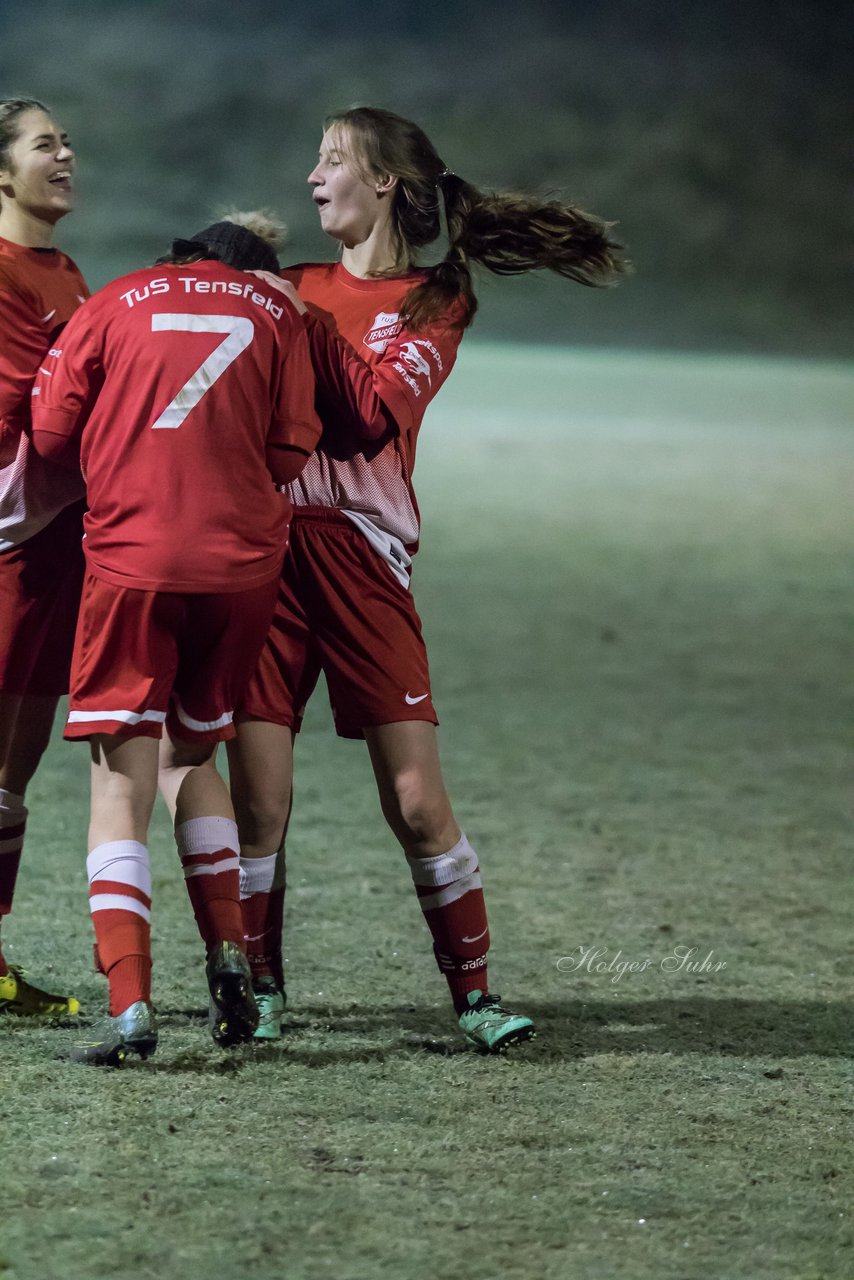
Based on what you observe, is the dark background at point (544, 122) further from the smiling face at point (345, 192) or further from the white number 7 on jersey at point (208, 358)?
the white number 7 on jersey at point (208, 358)

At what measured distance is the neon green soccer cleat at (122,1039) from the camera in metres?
2.92

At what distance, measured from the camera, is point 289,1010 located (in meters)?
3.52

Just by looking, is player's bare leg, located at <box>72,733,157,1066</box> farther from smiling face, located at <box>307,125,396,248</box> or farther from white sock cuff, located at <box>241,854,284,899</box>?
smiling face, located at <box>307,125,396,248</box>

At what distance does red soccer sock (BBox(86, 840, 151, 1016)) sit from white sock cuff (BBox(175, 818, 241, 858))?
105 millimetres

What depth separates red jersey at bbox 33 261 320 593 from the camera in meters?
2.89

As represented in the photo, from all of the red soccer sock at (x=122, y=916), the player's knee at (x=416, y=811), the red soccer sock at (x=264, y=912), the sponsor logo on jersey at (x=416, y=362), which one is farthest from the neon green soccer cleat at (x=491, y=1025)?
the sponsor logo on jersey at (x=416, y=362)

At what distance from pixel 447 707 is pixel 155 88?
2231 centimetres

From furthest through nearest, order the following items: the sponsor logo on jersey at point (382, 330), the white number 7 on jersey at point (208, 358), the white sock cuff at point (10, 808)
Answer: the white sock cuff at point (10, 808) < the sponsor logo on jersey at point (382, 330) < the white number 7 on jersey at point (208, 358)

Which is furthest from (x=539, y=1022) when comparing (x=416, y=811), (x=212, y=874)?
(x=212, y=874)

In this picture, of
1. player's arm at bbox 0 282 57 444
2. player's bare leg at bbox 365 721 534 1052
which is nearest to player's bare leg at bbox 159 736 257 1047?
player's bare leg at bbox 365 721 534 1052

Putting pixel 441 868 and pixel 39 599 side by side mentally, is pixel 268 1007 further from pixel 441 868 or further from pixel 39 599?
pixel 39 599

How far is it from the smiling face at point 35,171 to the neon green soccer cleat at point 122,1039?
62.8 inches

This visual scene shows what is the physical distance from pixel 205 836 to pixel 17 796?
0.58 m

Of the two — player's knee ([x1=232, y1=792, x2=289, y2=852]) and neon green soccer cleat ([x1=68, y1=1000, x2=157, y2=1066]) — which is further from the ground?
player's knee ([x1=232, y1=792, x2=289, y2=852])
